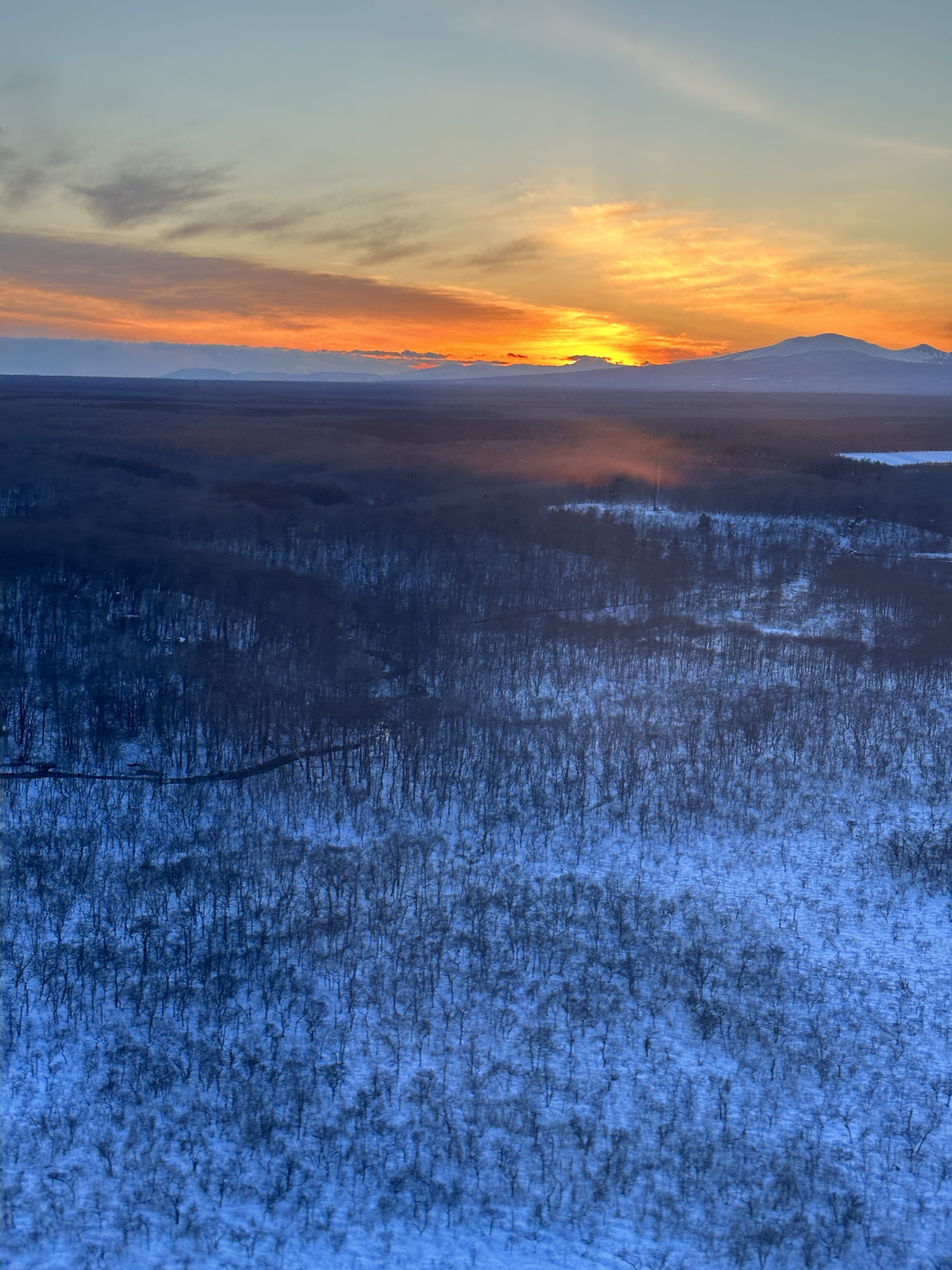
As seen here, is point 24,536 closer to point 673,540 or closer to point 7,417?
point 673,540

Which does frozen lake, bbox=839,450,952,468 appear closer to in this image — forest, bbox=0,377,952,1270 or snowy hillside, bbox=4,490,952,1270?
forest, bbox=0,377,952,1270

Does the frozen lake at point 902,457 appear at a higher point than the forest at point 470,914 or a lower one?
higher

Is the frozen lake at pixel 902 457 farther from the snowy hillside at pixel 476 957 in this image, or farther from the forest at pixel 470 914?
the snowy hillside at pixel 476 957

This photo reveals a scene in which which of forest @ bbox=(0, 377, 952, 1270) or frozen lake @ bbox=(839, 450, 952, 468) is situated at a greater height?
frozen lake @ bbox=(839, 450, 952, 468)

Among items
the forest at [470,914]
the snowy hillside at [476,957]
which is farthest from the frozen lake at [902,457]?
the snowy hillside at [476,957]

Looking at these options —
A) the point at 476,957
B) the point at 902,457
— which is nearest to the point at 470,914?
the point at 476,957

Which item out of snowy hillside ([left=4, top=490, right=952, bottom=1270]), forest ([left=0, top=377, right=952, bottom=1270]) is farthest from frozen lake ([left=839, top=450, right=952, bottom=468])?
snowy hillside ([left=4, top=490, right=952, bottom=1270])
